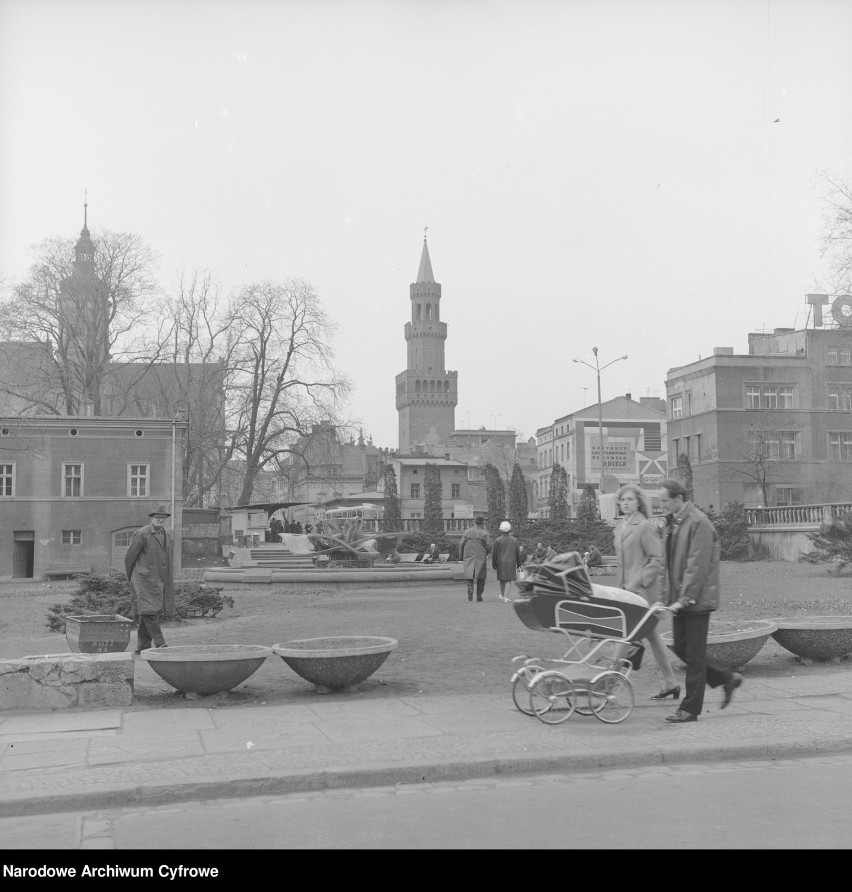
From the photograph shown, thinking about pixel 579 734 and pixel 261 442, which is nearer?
pixel 579 734

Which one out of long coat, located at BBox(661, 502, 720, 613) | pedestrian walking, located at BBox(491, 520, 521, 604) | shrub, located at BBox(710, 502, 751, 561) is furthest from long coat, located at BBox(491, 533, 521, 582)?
shrub, located at BBox(710, 502, 751, 561)

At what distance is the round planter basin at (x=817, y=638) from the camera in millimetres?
10852

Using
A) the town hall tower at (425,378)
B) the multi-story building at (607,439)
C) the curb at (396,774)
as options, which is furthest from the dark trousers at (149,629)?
the town hall tower at (425,378)

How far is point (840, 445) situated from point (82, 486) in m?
46.6

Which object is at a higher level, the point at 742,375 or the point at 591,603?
the point at 742,375

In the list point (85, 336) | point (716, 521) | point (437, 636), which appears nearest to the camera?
point (437, 636)

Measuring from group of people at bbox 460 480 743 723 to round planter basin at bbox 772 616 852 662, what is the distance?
2.50 meters

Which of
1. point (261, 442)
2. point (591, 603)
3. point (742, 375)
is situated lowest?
point (591, 603)

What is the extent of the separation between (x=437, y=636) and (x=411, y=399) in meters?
137

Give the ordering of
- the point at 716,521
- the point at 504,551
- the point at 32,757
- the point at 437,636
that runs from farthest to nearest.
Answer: the point at 716,521 → the point at 504,551 → the point at 437,636 → the point at 32,757

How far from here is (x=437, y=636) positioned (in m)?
14.4

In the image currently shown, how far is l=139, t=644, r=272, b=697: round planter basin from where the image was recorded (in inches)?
358

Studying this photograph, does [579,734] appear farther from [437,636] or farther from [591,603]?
[437,636]
